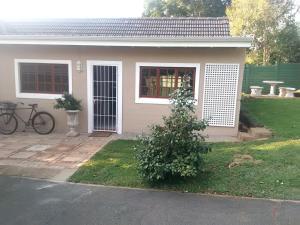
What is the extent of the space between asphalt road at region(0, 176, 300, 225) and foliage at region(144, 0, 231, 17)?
29274 mm

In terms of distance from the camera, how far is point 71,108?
980 centimetres

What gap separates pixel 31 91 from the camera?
10.5 meters

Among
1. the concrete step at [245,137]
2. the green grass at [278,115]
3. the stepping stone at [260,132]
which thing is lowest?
the concrete step at [245,137]

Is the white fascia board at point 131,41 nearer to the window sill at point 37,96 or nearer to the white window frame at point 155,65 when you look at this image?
the white window frame at point 155,65

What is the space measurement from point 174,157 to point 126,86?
464cm

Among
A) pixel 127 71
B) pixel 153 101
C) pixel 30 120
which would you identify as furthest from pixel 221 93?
pixel 30 120

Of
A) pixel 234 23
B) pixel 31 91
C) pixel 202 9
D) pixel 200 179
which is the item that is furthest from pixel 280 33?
pixel 200 179

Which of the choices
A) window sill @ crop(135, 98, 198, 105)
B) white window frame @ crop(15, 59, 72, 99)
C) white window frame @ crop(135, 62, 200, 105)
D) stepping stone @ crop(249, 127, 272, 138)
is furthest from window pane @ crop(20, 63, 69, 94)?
stepping stone @ crop(249, 127, 272, 138)

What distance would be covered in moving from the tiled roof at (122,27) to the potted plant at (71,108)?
7.59 feet

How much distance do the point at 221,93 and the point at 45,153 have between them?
506 cm

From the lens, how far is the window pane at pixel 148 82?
9.85 metres

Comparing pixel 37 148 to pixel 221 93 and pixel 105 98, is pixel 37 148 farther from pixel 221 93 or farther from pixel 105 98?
pixel 221 93

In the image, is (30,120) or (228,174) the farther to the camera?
(30,120)

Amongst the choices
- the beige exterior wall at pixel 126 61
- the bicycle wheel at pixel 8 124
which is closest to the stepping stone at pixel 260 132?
the beige exterior wall at pixel 126 61
